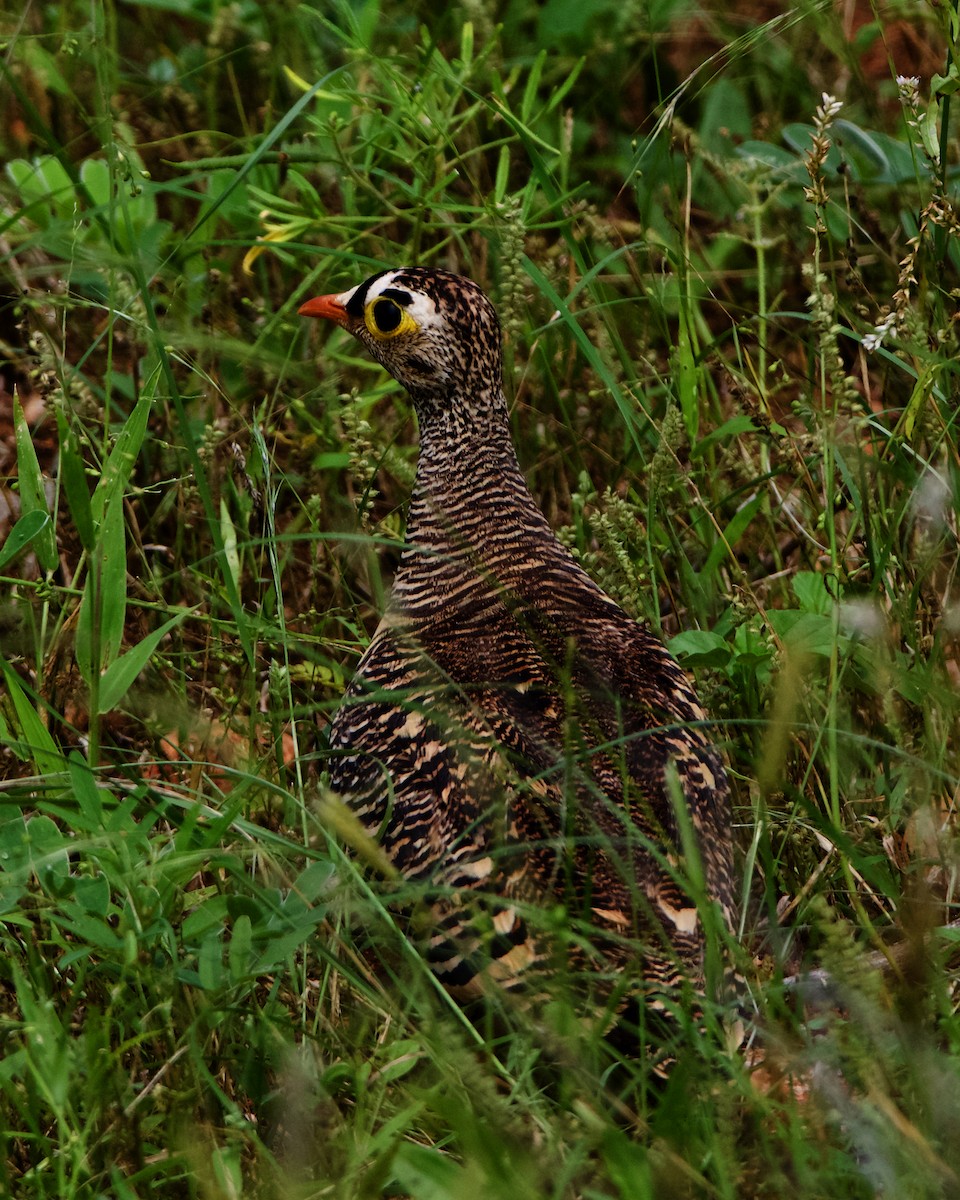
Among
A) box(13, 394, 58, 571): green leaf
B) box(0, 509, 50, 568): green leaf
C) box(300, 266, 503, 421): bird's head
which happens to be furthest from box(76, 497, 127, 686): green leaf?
box(300, 266, 503, 421): bird's head

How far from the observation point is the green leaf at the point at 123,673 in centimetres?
287

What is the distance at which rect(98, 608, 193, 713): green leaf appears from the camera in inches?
113

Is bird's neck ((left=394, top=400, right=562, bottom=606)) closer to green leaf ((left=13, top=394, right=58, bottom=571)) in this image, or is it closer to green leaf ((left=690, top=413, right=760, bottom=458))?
green leaf ((left=690, top=413, right=760, bottom=458))

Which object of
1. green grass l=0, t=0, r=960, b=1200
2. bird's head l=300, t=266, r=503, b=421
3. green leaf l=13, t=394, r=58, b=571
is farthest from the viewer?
bird's head l=300, t=266, r=503, b=421

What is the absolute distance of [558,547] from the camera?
3.50 m

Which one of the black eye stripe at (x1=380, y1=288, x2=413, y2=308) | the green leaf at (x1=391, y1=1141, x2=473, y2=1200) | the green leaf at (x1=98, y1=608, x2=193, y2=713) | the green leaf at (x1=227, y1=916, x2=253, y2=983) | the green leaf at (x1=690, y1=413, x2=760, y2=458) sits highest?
the black eye stripe at (x1=380, y1=288, x2=413, y2=308)

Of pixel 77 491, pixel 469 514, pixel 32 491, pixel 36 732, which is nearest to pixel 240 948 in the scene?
pixel 36 732

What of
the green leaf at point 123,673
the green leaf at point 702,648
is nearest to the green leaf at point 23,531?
the green leaf at point 123,673

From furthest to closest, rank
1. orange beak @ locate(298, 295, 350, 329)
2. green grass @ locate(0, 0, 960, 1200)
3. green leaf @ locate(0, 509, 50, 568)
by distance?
1. orange beak @ locate(298, 295, 350, 329)
2. green leaf @ locate(0, 509, 50, 568)
3. green grass @ locate(0, 0, 960, 1200)

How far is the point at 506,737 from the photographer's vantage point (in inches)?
112

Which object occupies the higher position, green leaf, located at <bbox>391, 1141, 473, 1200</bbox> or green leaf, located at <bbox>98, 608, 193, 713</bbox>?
green leaf, located at <bbox>98, 608, 193, 713</bbox>

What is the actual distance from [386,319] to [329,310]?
211 millimetres

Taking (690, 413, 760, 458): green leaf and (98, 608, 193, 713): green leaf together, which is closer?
(98, 608, 193, 713): green leaf

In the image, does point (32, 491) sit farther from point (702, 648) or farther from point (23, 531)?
point (702, 648)
